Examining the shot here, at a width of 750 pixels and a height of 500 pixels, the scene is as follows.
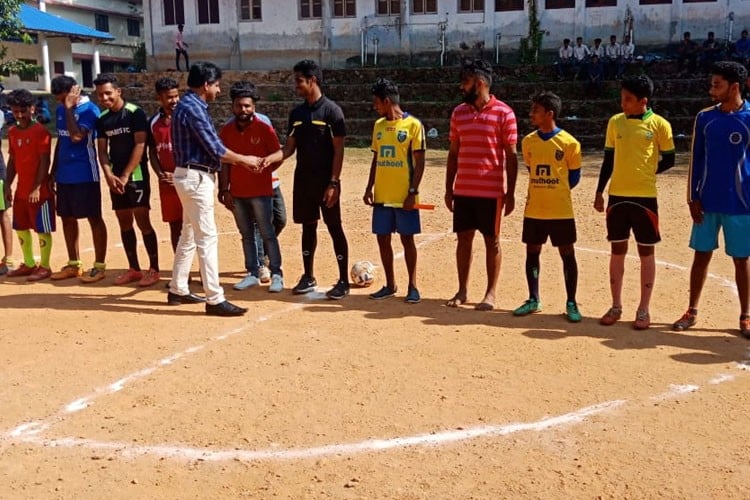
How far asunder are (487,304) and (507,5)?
2546 cm

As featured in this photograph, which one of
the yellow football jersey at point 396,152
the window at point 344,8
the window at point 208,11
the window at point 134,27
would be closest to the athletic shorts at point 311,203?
the yellow football jersey at point 396,152

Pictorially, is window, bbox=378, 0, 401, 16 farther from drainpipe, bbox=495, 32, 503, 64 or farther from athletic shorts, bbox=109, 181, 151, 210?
athletic shorts, bbox=109, 181, 151, 210

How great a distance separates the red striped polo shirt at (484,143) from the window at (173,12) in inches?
1192

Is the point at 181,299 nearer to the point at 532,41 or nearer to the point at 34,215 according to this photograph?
the point at 34,215

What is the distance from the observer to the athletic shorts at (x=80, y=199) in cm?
796

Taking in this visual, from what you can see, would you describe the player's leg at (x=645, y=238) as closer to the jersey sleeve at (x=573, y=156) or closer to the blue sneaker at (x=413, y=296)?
the jersey sleeve at (x=573, y=156)

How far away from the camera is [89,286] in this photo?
7996 millimetres

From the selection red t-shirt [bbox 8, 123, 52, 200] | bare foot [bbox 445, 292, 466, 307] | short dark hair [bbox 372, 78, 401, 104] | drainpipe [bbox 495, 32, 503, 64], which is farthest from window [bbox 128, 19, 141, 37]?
bare foot [bbox 445, 292, 466, 307]

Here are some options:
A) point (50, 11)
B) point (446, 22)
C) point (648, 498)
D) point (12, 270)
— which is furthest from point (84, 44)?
point (648, 498)

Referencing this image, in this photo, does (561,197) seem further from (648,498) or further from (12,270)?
(12,270)

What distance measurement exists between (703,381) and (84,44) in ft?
161

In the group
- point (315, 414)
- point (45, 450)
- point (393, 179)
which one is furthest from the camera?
point (393, 179)

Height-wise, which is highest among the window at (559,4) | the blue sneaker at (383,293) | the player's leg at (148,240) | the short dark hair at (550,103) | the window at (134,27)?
the window at (134,27)

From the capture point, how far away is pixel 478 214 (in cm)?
682
